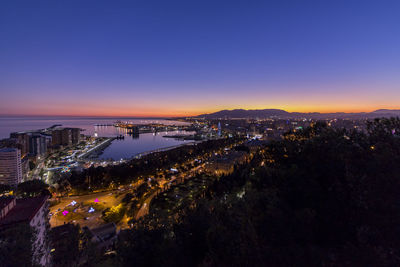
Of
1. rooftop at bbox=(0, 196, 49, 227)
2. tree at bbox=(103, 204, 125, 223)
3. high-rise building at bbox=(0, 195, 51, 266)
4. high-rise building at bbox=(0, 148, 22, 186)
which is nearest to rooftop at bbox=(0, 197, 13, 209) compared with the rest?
high-rise building at bbox=(0, 195, 51, 266)

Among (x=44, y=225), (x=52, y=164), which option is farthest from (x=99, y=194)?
(x=52, y=164)

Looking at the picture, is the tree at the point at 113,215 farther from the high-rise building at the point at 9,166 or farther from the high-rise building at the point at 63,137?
the high-rise building at the point at 63,137

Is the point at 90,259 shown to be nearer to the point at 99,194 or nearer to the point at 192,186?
the point at 192,186

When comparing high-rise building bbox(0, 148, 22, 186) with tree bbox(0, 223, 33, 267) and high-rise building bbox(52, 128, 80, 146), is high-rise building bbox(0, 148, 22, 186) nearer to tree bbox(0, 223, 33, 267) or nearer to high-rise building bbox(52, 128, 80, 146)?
tree bbox(0, 223, 33, 267)

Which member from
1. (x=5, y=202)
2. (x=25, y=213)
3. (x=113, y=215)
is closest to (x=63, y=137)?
(x=113, y=215)

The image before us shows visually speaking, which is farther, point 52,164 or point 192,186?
point 52,164
